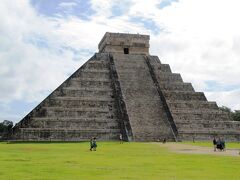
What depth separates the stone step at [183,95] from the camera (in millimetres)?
37562

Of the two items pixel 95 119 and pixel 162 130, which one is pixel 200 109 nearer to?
pixel 162 130

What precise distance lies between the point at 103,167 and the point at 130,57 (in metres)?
29.5

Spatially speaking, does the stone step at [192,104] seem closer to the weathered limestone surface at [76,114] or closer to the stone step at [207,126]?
the stone step at [207,126]

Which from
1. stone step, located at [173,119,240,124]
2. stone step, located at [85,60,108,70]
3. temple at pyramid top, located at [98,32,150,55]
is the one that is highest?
temple at pyramid top, located at [98,32,150,55]

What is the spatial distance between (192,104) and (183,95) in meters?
1.38

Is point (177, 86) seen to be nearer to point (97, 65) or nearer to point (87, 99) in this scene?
point (97, 65)

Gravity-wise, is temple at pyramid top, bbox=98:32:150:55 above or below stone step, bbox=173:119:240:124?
above

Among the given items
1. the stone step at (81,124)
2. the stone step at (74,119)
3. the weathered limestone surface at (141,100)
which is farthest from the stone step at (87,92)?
the stone step at (81,124)

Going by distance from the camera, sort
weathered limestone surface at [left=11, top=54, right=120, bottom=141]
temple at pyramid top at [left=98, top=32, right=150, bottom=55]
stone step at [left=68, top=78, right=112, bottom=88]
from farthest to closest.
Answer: temple at pyramid top at [left=98, top=32, right=150, bottom=55] < stone step at [left=68, top=78, right=112, bottom=88] < weathered limestone surface at [left=11, top=54, right=120, bottom=141]

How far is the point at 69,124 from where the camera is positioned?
106 feet

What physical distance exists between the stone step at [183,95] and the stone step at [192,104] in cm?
61

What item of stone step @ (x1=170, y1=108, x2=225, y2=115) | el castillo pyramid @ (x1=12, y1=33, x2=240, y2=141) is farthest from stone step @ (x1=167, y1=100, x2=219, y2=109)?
stone step @ (x1=170, y1=108, x2=225, y2=115)

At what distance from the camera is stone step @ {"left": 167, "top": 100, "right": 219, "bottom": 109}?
36.5 m

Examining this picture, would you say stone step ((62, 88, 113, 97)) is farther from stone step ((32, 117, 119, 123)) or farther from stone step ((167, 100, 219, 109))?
stone step ((167, 100, 219, 109))
